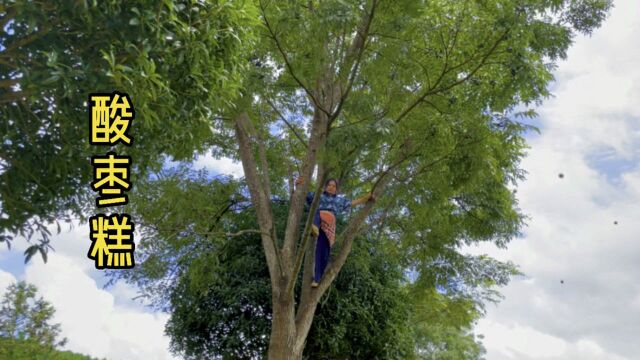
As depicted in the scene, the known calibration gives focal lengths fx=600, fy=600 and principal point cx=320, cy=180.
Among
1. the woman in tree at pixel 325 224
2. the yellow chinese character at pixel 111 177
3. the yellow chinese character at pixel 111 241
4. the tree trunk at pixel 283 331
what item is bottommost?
the tree trunk at pixel 283 331

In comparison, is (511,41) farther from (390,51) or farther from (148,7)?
(148,7)

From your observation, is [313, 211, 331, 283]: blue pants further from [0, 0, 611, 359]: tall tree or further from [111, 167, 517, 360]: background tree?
[111, 167, 517, 360]: background tree

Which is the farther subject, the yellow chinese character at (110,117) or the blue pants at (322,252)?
the blue pants at (322,252)

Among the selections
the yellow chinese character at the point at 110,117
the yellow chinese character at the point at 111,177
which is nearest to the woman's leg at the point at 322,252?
the yellow chinese character at the point at 111,177

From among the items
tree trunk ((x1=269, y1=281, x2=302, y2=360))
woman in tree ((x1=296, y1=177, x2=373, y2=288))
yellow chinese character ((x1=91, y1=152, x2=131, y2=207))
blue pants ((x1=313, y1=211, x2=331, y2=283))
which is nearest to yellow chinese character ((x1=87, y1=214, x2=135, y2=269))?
yellow chinese character ((x1=91, y1=152, x2=131, y2=207))

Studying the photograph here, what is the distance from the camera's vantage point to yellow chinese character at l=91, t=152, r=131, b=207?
19.3 feet

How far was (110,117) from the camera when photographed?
5332 mm

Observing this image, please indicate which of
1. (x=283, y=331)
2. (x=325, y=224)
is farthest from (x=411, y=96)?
(x=283, y=331)

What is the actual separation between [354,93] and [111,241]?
4.47 m

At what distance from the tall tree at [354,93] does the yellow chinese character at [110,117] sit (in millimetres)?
151

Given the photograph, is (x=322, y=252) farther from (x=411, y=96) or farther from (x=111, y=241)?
(x=111, y=241)

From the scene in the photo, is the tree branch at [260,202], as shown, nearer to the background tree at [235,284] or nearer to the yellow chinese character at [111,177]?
the background tree at [235,284]

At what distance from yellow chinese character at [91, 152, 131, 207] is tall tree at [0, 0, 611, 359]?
26 cm

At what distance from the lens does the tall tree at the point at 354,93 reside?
205 inches
